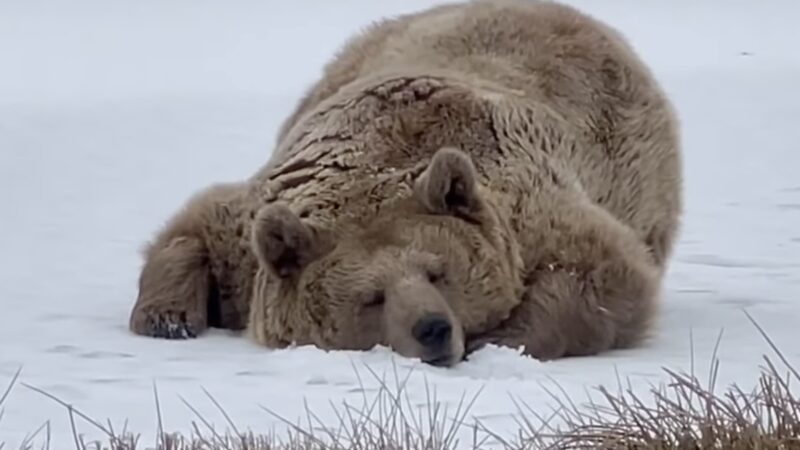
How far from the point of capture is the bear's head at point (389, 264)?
7113 millimetres

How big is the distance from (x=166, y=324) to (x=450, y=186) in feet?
4.62

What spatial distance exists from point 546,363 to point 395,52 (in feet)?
7.94

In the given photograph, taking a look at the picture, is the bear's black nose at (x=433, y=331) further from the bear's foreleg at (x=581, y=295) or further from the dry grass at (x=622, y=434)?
the dry grass at (x=622, y=434)

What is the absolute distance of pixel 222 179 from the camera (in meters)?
14.2

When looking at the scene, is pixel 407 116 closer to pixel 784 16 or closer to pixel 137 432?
pixel 137 432

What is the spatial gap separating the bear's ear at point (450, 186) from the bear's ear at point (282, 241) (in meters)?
0.48

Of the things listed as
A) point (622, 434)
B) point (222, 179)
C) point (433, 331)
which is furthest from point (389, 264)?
point (222, 179)

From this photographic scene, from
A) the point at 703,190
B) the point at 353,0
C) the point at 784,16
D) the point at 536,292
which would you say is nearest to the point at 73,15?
the point at 353,0

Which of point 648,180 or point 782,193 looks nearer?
point 648,180

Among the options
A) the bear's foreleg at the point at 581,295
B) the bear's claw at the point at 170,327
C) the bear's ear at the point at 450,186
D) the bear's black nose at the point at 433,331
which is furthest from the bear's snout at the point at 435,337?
the bear's claw at the point at 170,327

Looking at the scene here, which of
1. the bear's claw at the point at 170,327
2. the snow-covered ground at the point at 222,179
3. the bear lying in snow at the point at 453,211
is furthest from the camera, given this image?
the bear's claw at the point at 170,327

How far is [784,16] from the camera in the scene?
1026 inches

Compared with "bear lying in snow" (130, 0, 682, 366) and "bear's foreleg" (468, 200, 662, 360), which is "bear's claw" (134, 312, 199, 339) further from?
"bear's foreleg" (468, 200, 662, 360)

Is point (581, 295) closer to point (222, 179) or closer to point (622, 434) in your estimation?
point (622, 434)
